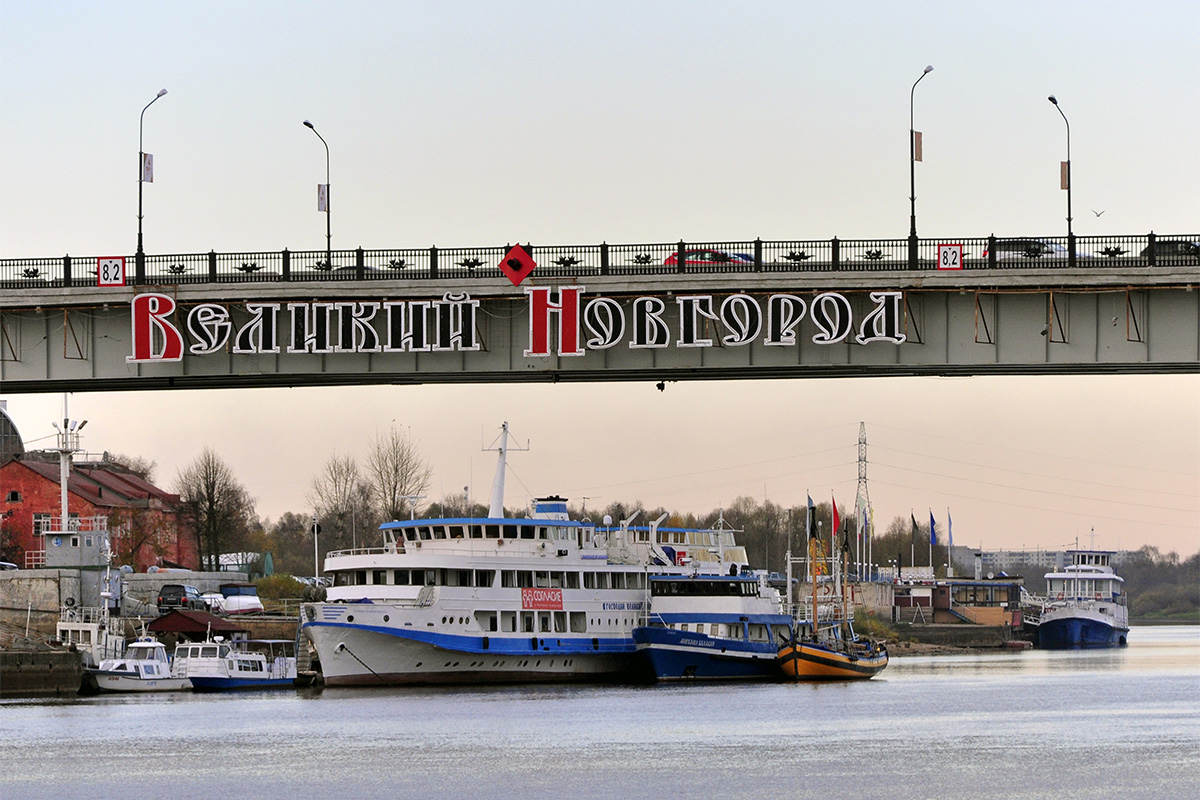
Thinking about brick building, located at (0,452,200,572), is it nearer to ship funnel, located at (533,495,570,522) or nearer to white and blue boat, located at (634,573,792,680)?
ship funnel, located at (533,495,570,522)

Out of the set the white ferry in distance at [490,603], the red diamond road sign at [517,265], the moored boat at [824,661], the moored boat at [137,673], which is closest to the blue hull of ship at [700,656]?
the moored boat at [824,661]

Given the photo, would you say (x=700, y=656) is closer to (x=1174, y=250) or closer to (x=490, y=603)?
(x=490, y=603)

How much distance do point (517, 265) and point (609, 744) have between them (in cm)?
1451

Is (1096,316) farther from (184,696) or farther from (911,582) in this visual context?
(911,582)

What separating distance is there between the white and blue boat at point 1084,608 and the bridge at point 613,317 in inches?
3927

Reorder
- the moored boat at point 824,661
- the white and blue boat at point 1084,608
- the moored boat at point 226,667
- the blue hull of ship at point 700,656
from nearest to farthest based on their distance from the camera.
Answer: the moored boat at point 226,667 < the blue hull of ship at point 700,656 < the moored boat at point 824,661 < the white and blue boat at point 1084,608

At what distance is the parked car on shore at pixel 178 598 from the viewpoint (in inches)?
3130

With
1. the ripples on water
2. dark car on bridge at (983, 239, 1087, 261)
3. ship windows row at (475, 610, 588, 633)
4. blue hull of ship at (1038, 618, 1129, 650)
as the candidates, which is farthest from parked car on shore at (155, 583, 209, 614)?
blue hull of ship at (1038, 618, 1129, 650)

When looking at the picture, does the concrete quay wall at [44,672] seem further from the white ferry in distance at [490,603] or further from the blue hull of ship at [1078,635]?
the blue hull of ship at [1078,635]

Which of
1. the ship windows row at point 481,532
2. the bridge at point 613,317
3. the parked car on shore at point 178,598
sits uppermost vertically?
the bridge at point 613,317

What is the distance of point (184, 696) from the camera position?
2527 inches

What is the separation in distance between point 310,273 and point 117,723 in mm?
14477

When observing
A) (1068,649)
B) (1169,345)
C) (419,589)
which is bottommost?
(1068,649)

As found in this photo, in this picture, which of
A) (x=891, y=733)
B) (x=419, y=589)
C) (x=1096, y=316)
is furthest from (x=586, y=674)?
(x=1096, y=316)
